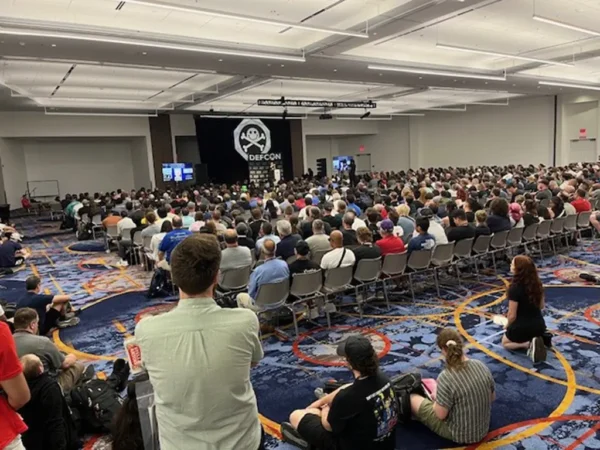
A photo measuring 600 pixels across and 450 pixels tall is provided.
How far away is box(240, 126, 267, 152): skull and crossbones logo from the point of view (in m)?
25.4

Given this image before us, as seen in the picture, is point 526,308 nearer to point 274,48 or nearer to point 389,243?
point 389,243

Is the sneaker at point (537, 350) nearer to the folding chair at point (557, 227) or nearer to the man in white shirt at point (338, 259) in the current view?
the man in white shirt at point (338, 259)

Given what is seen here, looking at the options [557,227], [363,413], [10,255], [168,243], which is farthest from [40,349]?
[557,227]

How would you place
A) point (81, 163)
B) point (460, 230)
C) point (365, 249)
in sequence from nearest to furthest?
point (365, 249)
point (460, 230)
point (81, 163)

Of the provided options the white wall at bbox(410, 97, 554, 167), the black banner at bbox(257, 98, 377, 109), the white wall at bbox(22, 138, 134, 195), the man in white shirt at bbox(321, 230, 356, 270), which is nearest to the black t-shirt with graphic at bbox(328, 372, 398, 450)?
the man in white shirt at bbox(321, 230, 356, 270)

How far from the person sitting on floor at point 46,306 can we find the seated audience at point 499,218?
22.3ft

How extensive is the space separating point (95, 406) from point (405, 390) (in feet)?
8.23

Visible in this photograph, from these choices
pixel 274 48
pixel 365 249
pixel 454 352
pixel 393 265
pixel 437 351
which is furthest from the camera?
pixel 274 48

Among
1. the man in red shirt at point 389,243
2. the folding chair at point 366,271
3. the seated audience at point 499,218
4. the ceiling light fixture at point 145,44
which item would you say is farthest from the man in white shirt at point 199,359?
the ceiling light fixture at point 145,44

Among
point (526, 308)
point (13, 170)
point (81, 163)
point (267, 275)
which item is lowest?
point (526, 308)

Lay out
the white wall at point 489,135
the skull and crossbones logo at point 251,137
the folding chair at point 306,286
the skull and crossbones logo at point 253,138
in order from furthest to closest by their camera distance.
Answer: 1. the skull and crossbones logo at point 253,138
2. the skull and crossbones logo at point 251,137
3. the white wall at point 489,135
4. the folding chair at point 306,286

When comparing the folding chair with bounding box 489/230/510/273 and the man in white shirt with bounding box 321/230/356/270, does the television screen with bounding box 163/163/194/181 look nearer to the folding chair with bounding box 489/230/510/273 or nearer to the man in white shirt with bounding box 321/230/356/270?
the folding chair with bounding box 489/230/510/273

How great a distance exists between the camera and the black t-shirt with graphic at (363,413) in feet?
8.41

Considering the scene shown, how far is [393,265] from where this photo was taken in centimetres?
646
